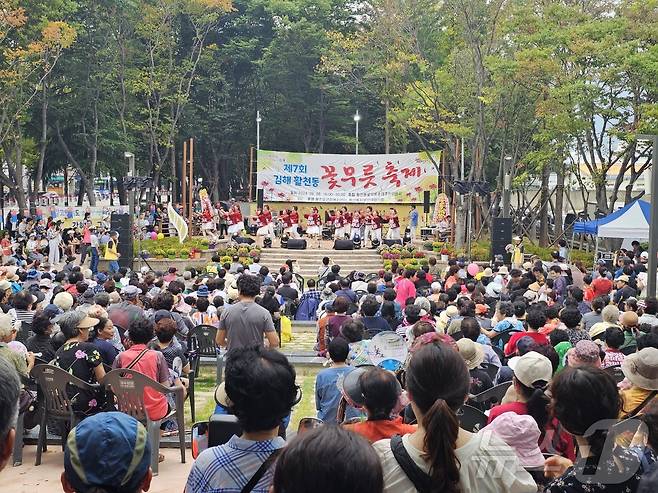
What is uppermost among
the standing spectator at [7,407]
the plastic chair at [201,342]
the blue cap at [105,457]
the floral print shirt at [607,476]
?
the standing spectator at [7,407]

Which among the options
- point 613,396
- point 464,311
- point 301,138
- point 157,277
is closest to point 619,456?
point 613,396

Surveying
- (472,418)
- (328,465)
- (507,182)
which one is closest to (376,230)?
(507,182)

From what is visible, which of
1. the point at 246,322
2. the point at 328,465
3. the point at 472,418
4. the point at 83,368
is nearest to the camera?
the point at 328,465

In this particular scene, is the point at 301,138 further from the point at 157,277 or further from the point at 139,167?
the point at 157,277

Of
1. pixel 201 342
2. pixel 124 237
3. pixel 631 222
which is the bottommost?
pixel 201 342

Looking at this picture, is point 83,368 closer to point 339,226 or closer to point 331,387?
point 331,387

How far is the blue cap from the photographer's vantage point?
90.0 inches

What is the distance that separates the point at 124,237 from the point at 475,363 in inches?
641

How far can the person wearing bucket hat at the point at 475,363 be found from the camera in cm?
527

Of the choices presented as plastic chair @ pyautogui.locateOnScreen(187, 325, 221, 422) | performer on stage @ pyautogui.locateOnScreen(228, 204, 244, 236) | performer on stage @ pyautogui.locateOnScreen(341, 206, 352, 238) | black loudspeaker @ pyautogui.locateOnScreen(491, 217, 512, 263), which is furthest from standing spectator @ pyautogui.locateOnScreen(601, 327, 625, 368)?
performer on stage @ pyautogui.locateOnScreen(228, 204, 244, 236)

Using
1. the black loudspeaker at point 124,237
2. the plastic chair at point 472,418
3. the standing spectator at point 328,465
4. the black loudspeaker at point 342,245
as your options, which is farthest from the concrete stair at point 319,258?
the standing spectator at point 328,465

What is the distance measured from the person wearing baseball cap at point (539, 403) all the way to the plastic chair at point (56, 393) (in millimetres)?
3165

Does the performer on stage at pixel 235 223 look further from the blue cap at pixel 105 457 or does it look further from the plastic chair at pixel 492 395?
the blue cap at pixel 105 457

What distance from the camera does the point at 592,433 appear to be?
281 centimetres
